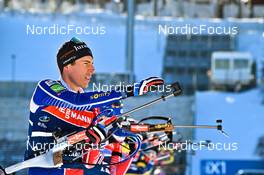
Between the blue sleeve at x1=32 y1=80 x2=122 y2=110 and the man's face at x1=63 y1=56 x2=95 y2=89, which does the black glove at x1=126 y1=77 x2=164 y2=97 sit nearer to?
the blue sleeve at x1=32 y1=80 x2=122 y2=110

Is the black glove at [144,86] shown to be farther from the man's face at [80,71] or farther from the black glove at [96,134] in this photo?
the man's face at [80,71]

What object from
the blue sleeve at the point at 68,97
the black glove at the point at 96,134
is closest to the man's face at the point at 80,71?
the blue sleeve at the point at 68,97

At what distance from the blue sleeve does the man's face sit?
0.39ft

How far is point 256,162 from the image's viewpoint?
5.82m

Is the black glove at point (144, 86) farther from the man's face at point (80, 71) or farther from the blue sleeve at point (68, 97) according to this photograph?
the man's face at point (80, 71)

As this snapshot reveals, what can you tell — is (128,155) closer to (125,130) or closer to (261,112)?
(125,130)

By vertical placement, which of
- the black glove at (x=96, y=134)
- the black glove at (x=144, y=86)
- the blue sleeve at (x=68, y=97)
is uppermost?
the black glove at (x=144, y=86)

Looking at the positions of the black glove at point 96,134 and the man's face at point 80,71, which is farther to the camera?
the man's face at point 80,71

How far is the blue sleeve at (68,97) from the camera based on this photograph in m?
2.39

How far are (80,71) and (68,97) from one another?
247 millimetres

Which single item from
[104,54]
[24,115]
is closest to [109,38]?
[104,54]

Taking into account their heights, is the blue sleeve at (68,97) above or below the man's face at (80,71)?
below

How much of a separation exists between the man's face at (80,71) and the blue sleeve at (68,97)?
12cm

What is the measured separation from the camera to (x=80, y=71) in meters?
2.67
